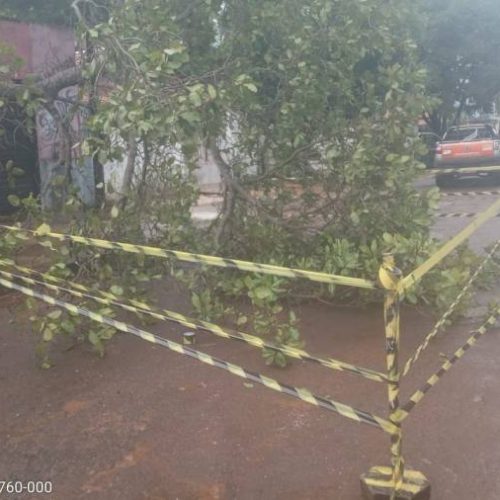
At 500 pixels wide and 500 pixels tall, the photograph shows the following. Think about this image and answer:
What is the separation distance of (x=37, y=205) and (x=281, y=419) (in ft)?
10.8

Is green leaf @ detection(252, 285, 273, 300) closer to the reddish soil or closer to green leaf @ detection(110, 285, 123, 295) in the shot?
the reddish soil

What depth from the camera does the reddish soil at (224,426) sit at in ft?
10.9

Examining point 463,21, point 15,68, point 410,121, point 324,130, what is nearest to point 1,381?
point 15,68

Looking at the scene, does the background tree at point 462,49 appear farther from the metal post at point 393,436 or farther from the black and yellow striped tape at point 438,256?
the metal post at point 393,436

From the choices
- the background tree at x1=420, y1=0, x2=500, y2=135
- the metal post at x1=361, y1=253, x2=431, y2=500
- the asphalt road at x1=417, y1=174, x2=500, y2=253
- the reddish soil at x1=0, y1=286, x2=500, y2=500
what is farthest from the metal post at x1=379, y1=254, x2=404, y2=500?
the background tree at x1=420, y1=0, x2=500, y2=135

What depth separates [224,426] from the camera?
3893 mm

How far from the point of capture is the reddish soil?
10.9 feet

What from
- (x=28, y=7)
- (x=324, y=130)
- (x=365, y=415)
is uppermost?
(x=28, y=7)

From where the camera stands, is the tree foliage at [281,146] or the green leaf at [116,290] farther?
the tree foliage at [281,146]

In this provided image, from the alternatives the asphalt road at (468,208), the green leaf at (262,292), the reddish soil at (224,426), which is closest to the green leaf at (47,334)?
the reddish soil at (224,426)

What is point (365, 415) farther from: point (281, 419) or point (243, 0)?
point (243, 0)

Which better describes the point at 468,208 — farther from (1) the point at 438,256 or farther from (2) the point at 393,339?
(2) the point at 393,339

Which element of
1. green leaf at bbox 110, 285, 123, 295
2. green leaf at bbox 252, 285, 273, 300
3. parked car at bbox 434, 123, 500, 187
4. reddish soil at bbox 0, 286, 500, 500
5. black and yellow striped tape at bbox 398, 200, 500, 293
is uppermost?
black and yellow striped tape at bbox 398, 200, 500, 293

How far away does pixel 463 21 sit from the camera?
18.6 m
